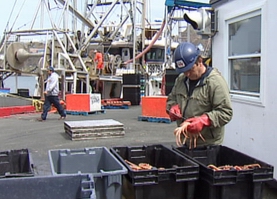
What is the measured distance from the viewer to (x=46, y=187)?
2.53 m

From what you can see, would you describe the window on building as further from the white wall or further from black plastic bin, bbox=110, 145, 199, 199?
black plastic bin, bbox=110, 145, 199, 199

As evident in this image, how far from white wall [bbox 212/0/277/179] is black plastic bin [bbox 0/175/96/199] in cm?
317

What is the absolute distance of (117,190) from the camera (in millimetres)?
2852

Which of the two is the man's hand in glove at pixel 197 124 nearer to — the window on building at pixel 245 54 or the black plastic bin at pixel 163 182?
the black plastic bin at pixel 163 182

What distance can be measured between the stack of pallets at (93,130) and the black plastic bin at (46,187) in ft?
22.3

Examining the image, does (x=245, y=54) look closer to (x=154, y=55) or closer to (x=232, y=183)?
(x=232, y=183)

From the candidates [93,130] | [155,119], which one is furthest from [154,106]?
[93,130]

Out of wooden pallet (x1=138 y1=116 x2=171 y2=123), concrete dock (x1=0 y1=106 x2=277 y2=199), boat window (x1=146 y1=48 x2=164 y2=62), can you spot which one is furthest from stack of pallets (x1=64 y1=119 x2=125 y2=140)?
boat window (x1=146 y1=48 x2=164 y2=62)

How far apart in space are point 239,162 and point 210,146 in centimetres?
35

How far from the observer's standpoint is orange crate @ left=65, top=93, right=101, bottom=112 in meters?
15.0

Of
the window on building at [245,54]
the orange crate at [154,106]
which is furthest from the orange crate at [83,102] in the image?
the window on building at [245,54]

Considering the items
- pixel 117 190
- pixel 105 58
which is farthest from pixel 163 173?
pixel 105 58

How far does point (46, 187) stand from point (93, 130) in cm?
691

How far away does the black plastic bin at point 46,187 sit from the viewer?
2486mm
